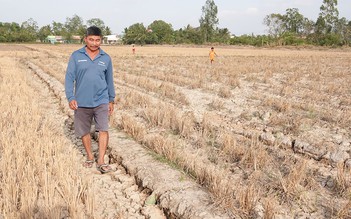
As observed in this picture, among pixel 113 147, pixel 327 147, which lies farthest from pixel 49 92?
pixel 327 147

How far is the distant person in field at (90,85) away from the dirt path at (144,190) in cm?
32

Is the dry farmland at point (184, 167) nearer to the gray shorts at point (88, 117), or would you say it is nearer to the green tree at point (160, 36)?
the gray shorts at point (88, 117)

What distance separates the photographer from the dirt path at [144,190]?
2.79 m

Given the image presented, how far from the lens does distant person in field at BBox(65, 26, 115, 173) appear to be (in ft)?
11.8

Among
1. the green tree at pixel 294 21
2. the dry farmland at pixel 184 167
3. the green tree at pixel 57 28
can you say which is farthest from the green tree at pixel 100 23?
the dry farmland at pixel 184 167

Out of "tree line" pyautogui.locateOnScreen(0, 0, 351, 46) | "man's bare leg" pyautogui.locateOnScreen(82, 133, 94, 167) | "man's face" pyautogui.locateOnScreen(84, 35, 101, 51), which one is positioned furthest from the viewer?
"tree line" pyautogui.locateOnScreen(0, 0, 351, 46)

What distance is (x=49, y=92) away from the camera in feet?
30.2

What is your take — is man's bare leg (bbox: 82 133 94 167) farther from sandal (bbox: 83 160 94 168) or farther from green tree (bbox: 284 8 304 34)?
green tree (bbox: 284 8 304 34)

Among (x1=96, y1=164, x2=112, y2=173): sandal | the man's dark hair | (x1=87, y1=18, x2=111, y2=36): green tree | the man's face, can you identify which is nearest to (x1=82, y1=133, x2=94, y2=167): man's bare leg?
(x1=96, y1=164, x2=112, y2=173): sandal

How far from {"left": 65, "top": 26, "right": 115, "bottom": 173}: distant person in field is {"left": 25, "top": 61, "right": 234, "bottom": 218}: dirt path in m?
0.32

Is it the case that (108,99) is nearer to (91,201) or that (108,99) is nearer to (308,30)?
(91,201)

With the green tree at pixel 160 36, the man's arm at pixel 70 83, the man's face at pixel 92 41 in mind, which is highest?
the green tree at pixel 160 36

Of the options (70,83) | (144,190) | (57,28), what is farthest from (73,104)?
(57,28)

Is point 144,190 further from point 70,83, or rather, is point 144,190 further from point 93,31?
point 93,31
